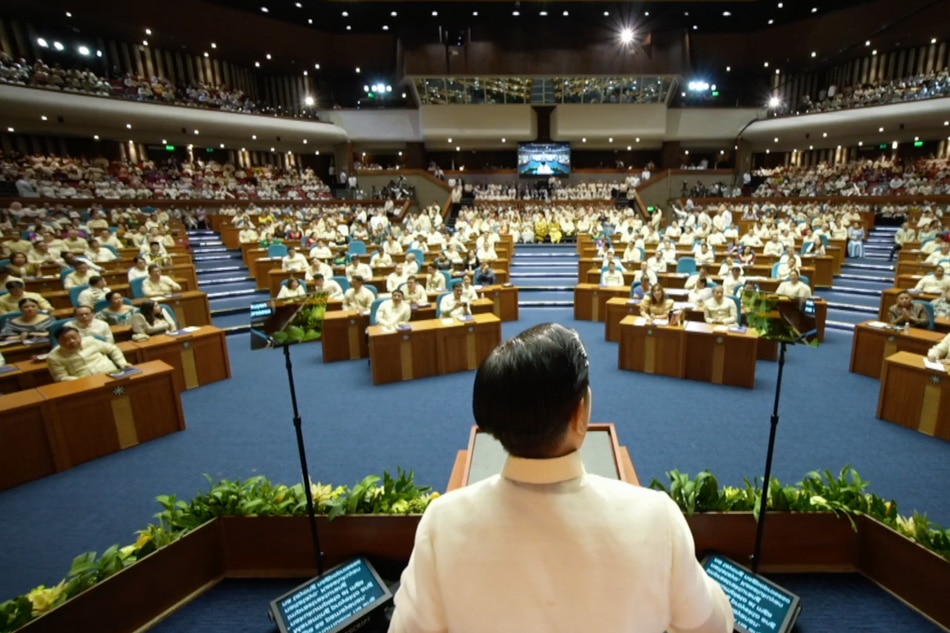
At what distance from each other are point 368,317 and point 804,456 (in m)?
5.59

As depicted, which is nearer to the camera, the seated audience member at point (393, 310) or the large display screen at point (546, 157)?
the seated audience member at point (393, 310)

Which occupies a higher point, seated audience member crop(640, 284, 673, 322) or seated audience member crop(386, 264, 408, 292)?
seated audience member crop(386, 264, 408, 292)

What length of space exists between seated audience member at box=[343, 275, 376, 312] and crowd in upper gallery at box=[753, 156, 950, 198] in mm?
17662

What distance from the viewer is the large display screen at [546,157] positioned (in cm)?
2470

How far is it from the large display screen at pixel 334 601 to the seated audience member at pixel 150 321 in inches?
194

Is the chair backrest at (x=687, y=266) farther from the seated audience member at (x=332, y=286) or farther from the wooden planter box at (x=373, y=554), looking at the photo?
the wooden planter box at (x=373, y=554)

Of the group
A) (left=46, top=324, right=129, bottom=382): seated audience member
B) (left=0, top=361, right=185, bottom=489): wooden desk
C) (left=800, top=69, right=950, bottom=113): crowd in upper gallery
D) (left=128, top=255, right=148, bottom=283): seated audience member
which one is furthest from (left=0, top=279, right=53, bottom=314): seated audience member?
(left=800, top=69, right=950, bottom=113): crowd in upper gallery

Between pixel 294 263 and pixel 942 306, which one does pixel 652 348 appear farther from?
pixel 294 263

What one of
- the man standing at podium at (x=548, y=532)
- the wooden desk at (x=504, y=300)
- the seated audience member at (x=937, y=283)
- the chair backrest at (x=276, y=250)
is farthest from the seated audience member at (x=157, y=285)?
the seated audience member at (x=937, y=283)

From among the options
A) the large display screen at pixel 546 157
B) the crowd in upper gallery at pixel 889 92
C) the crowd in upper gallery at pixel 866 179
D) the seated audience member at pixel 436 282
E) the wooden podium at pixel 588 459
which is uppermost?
the crowd in upper gallery at pixel 889 92

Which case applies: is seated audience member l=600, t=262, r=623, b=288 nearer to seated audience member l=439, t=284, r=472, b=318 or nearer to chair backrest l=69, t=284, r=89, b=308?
seated audience member l=439, t=284, r=472, b=318

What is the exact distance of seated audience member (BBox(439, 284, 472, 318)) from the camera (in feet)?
23.3

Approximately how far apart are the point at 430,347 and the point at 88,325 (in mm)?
3793

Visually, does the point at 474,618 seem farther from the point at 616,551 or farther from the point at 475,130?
the point at 475,130
